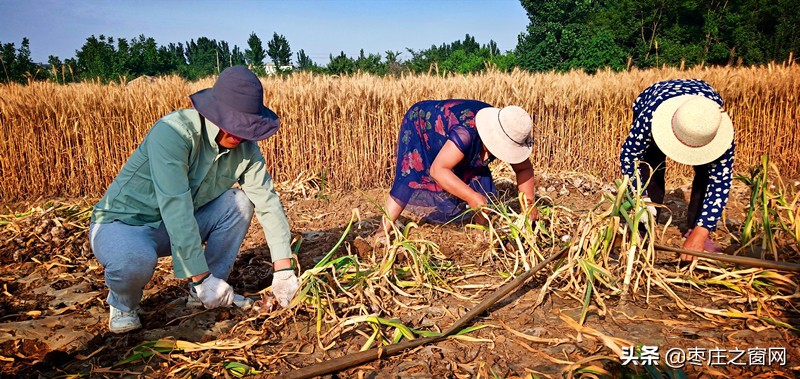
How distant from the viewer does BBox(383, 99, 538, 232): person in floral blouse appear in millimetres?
3088

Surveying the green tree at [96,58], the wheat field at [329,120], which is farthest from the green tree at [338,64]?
the wheat field at [329,120]

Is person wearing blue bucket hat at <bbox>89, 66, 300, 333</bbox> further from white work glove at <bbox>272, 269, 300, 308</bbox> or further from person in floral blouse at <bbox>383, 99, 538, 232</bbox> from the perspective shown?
person in floral blouse at <bbox>383, 99, 538, 232</bbox>

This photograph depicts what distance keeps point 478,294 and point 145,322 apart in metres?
1.81

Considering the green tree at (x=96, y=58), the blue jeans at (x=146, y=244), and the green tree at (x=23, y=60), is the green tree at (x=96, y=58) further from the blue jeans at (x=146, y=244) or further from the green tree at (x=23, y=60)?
the blue jeans at (x=146, y=244)

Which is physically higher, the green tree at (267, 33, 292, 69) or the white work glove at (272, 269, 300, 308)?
the green tree at (267, 33, 292, 69)

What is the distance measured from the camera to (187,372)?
2.13 meters

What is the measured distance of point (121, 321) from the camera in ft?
8.44

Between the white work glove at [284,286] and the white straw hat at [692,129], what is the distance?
2101 mm

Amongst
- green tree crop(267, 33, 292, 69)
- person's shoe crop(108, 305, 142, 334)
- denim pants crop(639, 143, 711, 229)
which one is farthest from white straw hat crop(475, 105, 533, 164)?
green tree crop(267, 33, 292, 69)

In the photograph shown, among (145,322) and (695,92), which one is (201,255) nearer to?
(145,322)

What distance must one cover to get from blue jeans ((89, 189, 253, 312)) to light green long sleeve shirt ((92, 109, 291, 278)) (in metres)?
0.06

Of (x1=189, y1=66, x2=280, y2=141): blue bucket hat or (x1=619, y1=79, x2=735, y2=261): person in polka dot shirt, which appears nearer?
(x1=189, y1=66, x2=280, y2=141): blue bucket hat

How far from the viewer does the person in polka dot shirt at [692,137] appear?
8.70ft

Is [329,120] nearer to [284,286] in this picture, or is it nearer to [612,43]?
[284,286]
